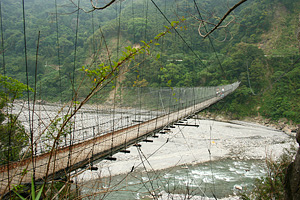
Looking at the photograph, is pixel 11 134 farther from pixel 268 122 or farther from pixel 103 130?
pixel 268 122

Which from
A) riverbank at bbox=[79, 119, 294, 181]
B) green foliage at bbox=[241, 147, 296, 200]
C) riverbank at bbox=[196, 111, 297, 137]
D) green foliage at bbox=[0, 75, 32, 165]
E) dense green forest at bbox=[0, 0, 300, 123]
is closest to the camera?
green foliage at bbox=[0, 75, 32, 165]

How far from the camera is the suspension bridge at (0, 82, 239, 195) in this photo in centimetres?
108

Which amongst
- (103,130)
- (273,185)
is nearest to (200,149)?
(273,185)

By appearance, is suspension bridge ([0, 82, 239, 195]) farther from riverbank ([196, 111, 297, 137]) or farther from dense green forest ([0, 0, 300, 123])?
dense green forest ([0, 0, 300, 123])


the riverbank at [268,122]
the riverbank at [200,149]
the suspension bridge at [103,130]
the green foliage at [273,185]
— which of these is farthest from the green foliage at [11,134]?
the riverbank at [268,122]

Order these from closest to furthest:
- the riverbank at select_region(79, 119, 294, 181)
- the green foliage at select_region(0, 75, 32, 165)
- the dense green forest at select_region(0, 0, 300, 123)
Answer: the green foliage at select_region(0, 75, 32, 165)
the riverbank at select_region(79, 119, 294, 181)
the dense green forest at select_region(0, 0, 300, 123)

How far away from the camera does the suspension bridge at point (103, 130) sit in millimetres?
1080

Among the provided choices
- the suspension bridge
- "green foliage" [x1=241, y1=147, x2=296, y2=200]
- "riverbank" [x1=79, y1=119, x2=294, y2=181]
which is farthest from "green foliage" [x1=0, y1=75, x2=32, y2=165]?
"riverbank" [x1=79, y1=119, x2=294, y2=181]

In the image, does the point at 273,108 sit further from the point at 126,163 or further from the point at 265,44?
the point at 126,163

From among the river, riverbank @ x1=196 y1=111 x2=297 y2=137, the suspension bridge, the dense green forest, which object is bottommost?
the river

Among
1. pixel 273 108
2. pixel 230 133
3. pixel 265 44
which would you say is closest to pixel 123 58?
pixel 230 133

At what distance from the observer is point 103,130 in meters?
1.10

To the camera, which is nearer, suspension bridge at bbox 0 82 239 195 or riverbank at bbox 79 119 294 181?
suspension bridge at bbox 0 82 239 195

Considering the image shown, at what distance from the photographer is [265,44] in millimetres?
20734
